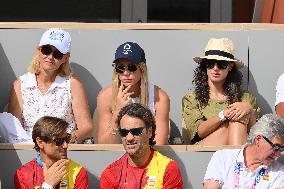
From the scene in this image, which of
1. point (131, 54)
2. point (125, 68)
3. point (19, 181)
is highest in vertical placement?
point (131, 54)

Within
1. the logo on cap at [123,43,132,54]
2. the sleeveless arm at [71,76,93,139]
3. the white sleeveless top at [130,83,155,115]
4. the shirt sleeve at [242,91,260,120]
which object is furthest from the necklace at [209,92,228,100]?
the sleeveless arm at [71,76,93,139]

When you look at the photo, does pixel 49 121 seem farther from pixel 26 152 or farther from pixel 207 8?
pixel 207 8

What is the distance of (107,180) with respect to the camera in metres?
5.91

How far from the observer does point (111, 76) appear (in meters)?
7.37

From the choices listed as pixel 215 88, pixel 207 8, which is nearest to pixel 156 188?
pixel 215 88

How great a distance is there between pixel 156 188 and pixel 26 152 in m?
0.97

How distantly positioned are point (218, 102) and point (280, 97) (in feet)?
1.52

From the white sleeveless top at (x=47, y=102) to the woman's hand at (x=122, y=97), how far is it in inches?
16.5

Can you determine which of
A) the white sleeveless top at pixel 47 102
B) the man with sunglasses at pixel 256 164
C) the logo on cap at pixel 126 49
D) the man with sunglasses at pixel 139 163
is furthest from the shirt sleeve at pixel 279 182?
the white sleeveless top at pixel 47 102

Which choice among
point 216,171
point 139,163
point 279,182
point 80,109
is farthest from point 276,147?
point 80,109

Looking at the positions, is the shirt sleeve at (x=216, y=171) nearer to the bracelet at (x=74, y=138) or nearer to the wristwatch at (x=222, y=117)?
the wristwatch at (x=222, y=117)

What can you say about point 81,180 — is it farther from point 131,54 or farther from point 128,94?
point 131,54

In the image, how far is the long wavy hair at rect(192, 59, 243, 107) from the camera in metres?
6.87

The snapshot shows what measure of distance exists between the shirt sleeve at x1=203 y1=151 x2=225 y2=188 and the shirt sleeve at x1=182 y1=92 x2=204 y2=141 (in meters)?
0.91
